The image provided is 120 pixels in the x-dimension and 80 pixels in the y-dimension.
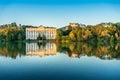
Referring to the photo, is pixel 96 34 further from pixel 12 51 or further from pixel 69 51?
pixel 12 51

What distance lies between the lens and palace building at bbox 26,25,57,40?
43.8 metres

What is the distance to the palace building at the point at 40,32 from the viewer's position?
4378 cm

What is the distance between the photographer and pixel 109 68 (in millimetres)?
9023

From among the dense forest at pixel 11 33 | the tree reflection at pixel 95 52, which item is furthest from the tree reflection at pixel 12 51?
the dense forest at pixel 11 33

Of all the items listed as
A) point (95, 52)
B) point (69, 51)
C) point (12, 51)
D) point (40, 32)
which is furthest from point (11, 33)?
point (95, 52)

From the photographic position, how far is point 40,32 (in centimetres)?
4506

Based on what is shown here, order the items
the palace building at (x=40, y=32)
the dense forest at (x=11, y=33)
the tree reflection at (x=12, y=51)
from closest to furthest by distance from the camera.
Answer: the tree reflection at (x=12, y=51) → the dense forest at (x=11, y=33) → the palace building at (x=40, y=32)

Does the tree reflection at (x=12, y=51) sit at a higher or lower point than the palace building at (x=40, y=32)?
lower

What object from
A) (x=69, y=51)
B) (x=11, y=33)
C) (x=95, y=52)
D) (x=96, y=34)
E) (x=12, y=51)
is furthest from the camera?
(x=11, y=33)

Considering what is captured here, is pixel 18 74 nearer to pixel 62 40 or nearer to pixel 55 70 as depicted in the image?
pixel 55 70

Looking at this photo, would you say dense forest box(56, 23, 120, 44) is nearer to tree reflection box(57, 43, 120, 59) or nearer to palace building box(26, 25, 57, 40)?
palace building box(26, 25, 57, 40)

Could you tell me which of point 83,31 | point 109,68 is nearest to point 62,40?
point 83,31

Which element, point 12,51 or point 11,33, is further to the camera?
point 11,33

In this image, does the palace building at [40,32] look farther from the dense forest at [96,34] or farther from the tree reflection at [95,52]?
the tree reflection at [95,52]
